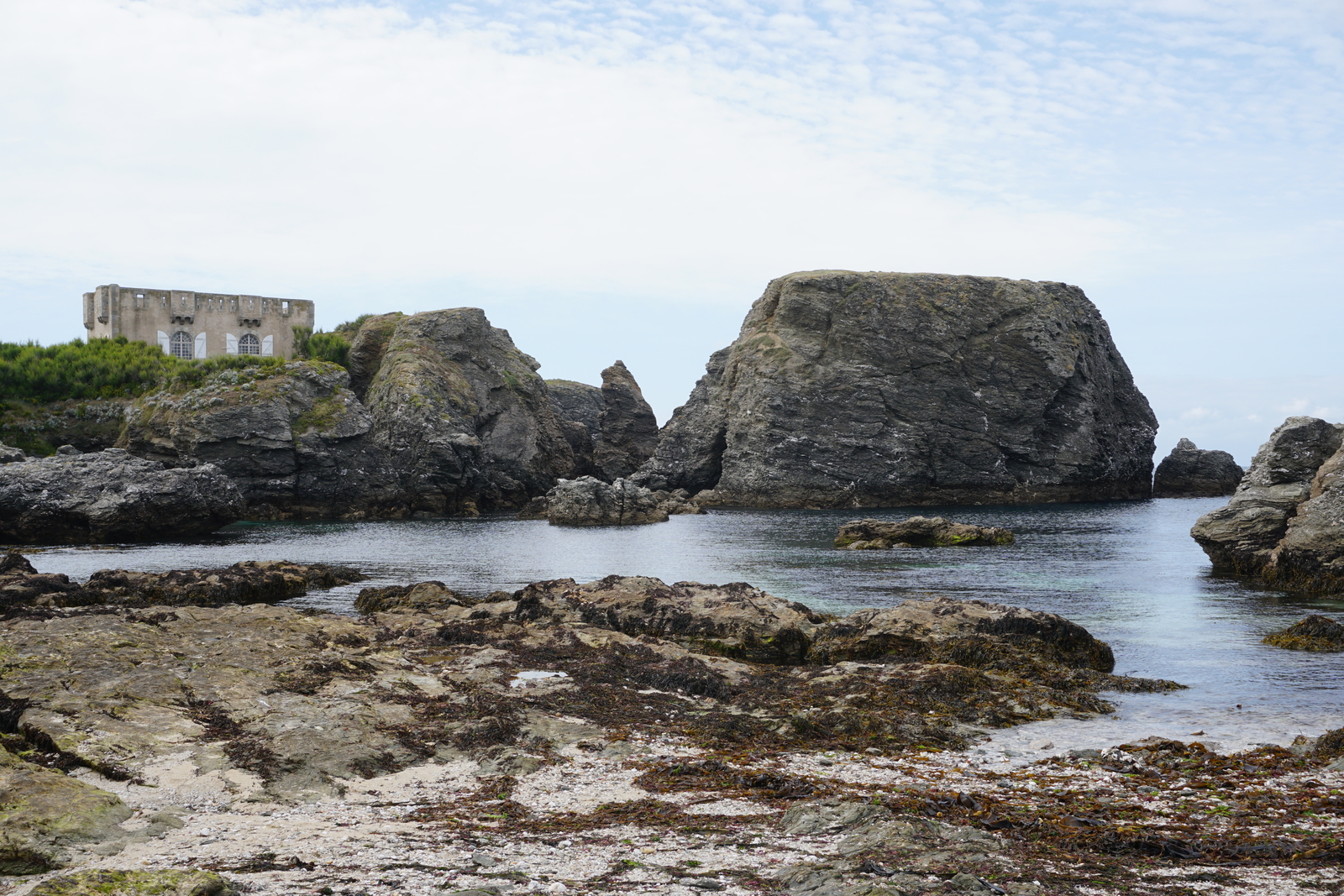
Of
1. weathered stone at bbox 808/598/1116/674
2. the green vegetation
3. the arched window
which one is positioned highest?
the arched window

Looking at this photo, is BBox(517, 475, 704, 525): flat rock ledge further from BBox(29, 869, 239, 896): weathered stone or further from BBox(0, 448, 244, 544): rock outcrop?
BBox(29, 869, 239, 896): weathered stone

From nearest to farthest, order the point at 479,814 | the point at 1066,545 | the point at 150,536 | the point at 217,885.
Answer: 1. the point at 217,885
2. the point at 479,814
3. the point at 1066,545
4. the point at 150,536

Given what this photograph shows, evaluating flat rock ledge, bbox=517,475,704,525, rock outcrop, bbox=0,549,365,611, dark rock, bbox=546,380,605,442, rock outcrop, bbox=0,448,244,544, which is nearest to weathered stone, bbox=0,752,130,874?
rock outcrop, bbox=0,549,365,611

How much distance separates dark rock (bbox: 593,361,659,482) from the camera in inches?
4146

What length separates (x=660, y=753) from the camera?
11383 mm


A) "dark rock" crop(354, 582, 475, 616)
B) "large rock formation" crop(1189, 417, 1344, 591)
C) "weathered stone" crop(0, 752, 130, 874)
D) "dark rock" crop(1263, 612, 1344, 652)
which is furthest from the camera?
"large rock formation" crop(1189, 417, 1344, 591)

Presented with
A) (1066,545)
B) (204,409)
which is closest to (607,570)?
(1066,545)

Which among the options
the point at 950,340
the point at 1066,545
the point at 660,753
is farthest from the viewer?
the point at 950,340

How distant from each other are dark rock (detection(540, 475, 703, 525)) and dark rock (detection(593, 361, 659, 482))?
3388 centimetres

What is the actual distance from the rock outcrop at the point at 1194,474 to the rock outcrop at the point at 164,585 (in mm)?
94032

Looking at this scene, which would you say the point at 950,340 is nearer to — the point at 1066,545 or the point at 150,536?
the point at 1066,545

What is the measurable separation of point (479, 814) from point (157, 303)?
8745 centimetres

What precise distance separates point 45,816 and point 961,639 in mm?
14720

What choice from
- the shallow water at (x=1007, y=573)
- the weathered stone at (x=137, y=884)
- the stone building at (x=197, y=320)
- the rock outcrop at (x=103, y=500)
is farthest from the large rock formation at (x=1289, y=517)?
the stone building at (x=197, y=320)
